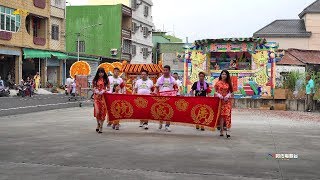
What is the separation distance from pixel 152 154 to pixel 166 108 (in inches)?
157

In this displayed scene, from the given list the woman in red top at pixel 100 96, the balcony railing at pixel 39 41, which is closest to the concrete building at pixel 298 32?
the balcony railing at pixel 39 41

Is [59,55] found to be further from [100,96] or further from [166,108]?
[166,108]

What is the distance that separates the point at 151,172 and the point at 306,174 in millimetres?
2173

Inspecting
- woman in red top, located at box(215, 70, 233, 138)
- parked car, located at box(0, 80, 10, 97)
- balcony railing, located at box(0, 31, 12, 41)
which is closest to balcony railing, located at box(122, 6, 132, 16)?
balcony railing, located at box(0, 31, 12, 41)

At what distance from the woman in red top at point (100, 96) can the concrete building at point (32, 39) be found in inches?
981

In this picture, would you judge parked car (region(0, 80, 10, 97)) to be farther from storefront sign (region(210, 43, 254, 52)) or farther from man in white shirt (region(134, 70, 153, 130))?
man in white shirt (region(134, 70, 153, 130))

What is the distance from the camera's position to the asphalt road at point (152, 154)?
6336mm

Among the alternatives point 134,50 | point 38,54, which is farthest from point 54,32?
point 134,50

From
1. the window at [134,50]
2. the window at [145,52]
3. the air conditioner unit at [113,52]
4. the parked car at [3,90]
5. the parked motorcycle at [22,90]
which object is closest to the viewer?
the parked car at [3,90]

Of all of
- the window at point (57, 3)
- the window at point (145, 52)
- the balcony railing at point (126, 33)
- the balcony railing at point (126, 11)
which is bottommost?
the window at point (145, 52)

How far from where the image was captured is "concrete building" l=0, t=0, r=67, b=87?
35906mm

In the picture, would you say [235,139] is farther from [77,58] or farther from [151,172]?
[77,58]

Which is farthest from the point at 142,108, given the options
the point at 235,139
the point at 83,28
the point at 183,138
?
the point at 83,28

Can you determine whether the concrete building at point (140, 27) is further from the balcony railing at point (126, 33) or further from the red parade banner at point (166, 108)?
the red parade banner at point (166, 108)
